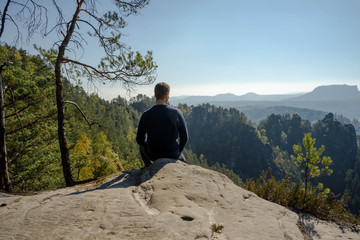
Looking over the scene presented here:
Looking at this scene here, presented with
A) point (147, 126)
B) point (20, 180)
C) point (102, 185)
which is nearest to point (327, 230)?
point (147, 126)

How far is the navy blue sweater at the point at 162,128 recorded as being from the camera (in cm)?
407

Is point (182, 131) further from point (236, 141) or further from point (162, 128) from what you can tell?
point (236, 141)

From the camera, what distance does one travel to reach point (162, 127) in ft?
13.4

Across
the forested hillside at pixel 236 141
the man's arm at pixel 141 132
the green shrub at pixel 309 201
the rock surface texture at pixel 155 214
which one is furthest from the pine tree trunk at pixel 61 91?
the forested hillside at pixel 236 141

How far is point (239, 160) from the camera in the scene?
123 metres

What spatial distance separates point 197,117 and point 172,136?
5751 inches

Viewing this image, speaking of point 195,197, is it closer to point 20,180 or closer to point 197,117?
point 20,180

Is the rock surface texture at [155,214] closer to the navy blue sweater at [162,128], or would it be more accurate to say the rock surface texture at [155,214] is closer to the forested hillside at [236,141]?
the navy blue sweater at [162,128]

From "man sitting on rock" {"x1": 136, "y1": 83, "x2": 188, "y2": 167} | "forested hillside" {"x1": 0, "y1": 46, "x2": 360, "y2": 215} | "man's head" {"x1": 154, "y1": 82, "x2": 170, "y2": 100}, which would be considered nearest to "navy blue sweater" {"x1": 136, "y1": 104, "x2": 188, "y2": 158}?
"man sitting on rock" {"x1": 136, "y1": 83, "x2": 188, "y2": 167}

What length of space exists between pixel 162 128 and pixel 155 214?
6.37ft

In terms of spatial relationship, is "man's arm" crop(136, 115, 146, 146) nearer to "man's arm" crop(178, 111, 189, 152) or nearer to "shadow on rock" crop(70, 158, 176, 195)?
"shadow on rock" crop(70, 158, 176, 195)

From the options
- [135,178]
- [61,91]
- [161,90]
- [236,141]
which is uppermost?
[61,91]

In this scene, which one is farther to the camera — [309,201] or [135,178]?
[309,201]

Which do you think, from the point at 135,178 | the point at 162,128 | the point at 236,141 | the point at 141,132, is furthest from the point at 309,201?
the point at 236,141
